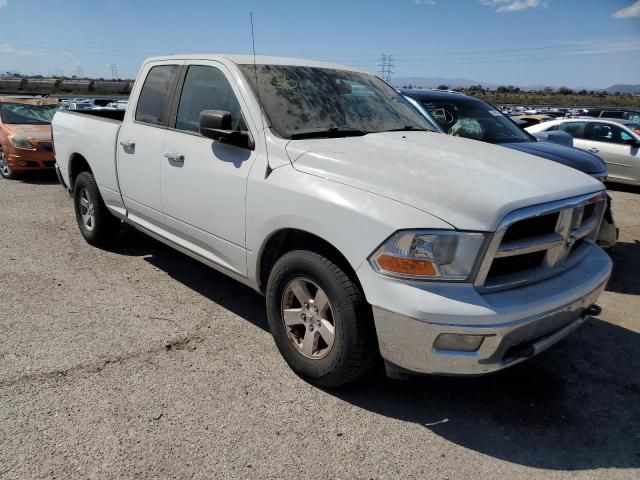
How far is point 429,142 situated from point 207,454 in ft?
7.86

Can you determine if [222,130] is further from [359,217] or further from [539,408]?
[539,408]

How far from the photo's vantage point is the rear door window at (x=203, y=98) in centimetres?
361

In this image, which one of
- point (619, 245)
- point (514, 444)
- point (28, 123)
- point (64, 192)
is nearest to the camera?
point (514, 444)

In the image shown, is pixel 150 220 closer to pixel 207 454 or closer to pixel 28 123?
pixel 207 454

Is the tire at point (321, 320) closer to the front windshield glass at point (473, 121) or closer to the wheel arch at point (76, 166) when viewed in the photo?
the wheel arch at point (76, 166)

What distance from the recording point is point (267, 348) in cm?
362

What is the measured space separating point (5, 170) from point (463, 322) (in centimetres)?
1019

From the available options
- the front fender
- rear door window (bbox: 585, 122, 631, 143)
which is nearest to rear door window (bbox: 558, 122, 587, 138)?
rear door window (bbox: 585, 122, 631, 143)

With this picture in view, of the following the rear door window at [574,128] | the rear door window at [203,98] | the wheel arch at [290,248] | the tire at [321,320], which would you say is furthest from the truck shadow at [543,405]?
the rear door window at [574,128]

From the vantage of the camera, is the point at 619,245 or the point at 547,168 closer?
the point at 547,168

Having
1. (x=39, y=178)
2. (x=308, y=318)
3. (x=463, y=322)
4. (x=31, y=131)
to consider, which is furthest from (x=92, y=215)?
(x=39, y=178)

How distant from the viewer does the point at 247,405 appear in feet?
9.70

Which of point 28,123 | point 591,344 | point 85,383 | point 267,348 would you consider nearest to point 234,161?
point 267,348

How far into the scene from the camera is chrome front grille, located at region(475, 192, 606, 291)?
2.53 metres
